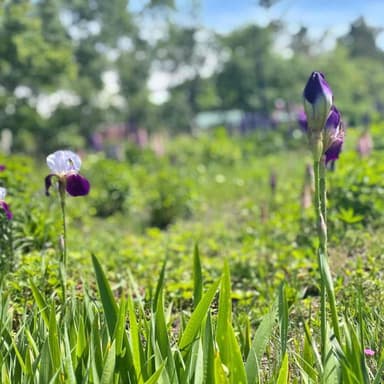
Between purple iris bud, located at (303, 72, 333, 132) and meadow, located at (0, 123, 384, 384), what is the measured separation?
592 mm

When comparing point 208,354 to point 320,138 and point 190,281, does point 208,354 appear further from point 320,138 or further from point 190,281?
point 190,281

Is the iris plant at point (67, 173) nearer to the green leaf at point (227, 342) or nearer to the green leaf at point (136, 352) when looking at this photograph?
the green leaf at point (136, 352)

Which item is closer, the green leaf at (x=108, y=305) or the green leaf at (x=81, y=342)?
the green leaf at (x=81, y=342)

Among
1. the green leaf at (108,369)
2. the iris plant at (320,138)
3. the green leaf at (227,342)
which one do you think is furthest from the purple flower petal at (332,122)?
the green leaf at (108,369)

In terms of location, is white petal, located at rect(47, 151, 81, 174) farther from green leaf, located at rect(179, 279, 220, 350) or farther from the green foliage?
the green foliage

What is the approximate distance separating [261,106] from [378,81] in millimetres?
8158

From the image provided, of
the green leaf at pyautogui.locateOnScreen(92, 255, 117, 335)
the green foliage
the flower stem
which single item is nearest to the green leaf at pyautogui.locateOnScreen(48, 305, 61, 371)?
the green leaf at pyautogui.locateOnScreen(92, 255, 117, 335)

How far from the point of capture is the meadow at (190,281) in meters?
1.87

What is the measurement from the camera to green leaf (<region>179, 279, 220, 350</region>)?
1.96 m

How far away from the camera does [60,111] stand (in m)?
19.1

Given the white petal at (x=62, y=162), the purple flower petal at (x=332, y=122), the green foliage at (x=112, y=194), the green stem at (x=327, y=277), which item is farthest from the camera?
the green foliage at (x=112, y=194)

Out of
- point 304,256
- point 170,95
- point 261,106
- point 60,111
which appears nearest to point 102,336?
point 304,256

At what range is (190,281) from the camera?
3.78 meters

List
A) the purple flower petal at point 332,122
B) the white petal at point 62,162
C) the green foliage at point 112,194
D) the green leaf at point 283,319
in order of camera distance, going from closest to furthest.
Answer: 1. the purple flower petal at point 332,122
2. the green leaf at point 283,319
3. the white petal at point 62,162
4. the green foliage at point 112,194
